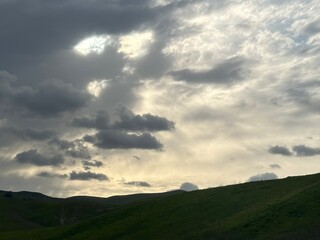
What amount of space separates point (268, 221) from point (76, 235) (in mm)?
44243

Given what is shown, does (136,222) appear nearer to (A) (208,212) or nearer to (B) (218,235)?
(A) (208,212)

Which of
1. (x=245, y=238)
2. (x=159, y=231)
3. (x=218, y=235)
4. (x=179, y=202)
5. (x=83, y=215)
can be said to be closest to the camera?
(x=245, y=238)

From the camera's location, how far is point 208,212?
7950 cm

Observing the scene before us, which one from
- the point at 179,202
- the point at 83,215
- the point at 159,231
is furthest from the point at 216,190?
the point at 83,215

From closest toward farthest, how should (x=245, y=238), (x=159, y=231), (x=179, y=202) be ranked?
(x=245, y=238) < (x=159, y=231) < (x=179, y=202)

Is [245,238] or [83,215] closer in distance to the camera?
[245,238]

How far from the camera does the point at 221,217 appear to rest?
244 feet

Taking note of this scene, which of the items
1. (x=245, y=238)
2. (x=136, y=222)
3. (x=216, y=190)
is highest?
(x=216, y=190)

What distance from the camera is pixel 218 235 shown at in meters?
63.4

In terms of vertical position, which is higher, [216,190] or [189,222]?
[216,190]

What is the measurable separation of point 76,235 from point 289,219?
47204mm

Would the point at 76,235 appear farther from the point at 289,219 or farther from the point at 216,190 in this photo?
the point at 289,219

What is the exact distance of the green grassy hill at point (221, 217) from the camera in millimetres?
59656

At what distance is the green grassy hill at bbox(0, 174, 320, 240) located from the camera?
5966 cm
